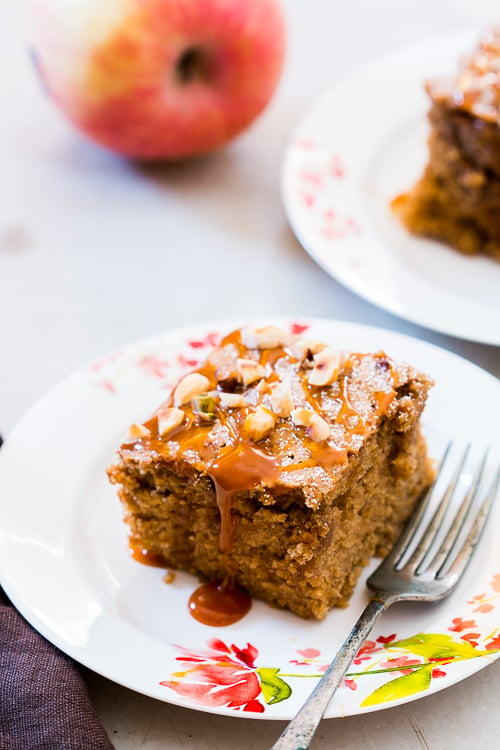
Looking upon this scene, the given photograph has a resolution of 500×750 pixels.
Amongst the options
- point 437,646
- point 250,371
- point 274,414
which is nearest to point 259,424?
point 274,414

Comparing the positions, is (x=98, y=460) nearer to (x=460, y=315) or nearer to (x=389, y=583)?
(x=389, y=583)

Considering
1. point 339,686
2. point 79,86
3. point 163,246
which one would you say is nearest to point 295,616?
point 339,686

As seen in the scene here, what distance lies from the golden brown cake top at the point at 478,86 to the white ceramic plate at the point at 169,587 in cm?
75

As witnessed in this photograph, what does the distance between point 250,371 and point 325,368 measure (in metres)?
0.14

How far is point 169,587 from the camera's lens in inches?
67.3

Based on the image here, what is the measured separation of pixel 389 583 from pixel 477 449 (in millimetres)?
369

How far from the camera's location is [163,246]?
2.68 meters

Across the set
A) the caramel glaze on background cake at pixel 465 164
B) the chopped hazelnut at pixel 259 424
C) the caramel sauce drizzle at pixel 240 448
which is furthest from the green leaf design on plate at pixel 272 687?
the caramel glaze on background cake at pixel 465 164

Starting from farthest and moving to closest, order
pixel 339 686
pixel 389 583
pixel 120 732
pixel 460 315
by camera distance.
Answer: pixel 460 315 < pixel 389 583 < pixel 120 732 < pixel 339 686

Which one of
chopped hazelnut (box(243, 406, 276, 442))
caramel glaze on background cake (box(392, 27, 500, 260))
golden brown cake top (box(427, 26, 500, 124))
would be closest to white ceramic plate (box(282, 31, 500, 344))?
caramel glaze on background cake (box(392, 27, 500, 260))

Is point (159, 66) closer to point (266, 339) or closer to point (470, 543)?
point (266, 339)

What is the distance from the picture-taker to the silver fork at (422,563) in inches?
57.4

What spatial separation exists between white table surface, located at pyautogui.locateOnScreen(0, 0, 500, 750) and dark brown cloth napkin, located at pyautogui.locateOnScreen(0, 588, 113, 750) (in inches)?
28.2

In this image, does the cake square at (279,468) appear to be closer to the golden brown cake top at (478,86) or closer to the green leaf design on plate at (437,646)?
the green leaf design on plate at (437,646)
